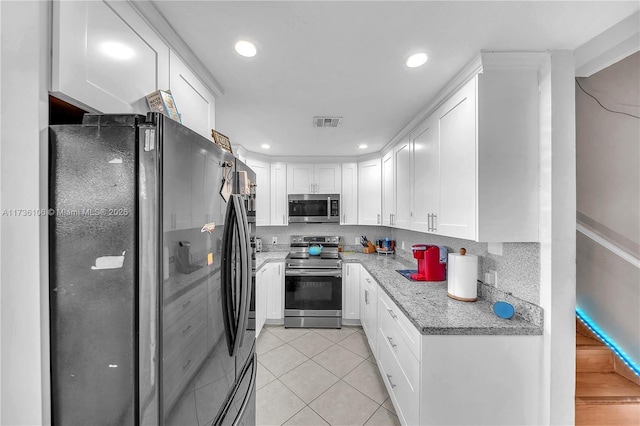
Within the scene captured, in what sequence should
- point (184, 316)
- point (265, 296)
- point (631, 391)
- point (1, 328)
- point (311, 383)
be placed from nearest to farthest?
point (1, 328) < point (184, 316) < point (631, 391) < point (311, 383) < point (265, 296)

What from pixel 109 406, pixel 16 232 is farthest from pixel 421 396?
pixel 16 232

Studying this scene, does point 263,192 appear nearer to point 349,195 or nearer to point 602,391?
point 349,195

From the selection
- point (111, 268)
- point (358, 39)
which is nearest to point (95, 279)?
Result: point (111, 268)

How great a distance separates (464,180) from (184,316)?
63.8 inches

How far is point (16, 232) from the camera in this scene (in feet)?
1.96

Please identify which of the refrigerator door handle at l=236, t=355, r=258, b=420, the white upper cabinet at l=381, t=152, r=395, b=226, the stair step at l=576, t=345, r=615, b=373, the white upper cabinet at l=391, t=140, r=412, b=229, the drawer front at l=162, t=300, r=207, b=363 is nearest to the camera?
the drawer front at l=162, t=300, r=207, b=363

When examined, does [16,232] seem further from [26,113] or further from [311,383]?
[311,383]

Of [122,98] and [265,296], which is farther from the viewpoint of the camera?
[265,296]

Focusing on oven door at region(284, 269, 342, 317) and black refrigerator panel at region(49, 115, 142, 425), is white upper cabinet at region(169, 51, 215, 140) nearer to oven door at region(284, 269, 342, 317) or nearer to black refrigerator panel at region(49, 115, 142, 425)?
black refrigerator panel at region(49, 115, 142, 425)

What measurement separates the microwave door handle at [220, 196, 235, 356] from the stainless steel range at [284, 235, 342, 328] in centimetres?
201

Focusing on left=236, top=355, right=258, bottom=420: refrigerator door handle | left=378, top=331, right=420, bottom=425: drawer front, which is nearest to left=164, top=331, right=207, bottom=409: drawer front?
left=236, top=355, right=258, bottom=420: refrigerator door handle

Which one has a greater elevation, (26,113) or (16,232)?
(26,113)

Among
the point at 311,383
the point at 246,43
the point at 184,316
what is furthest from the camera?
the point at 311,383

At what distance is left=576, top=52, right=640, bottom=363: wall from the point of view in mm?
1536
